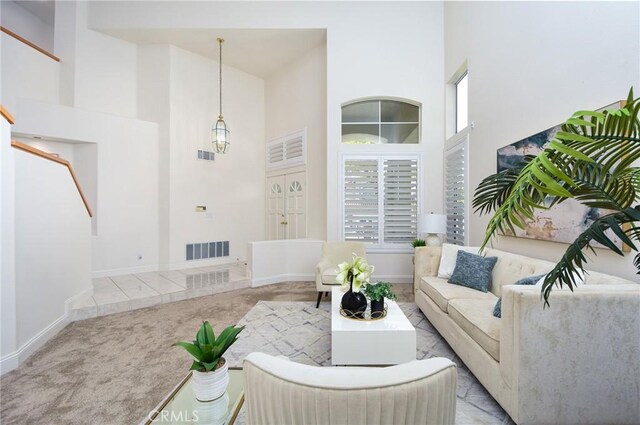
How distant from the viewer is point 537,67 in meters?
2.69

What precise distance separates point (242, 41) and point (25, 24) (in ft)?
13.6

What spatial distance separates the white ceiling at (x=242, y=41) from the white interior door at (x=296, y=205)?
253cm

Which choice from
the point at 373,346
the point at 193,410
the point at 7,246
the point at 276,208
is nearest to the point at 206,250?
the point at 276,208

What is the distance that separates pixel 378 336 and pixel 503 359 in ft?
2.53

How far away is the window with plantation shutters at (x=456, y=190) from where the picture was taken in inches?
160

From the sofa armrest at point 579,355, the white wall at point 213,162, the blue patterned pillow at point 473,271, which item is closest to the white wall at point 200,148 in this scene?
the white wall at point 213,162

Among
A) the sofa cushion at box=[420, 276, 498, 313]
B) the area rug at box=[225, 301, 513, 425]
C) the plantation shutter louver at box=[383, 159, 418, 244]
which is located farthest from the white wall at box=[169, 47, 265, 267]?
the sofa cushion at box=[420, 276, 498, 313]

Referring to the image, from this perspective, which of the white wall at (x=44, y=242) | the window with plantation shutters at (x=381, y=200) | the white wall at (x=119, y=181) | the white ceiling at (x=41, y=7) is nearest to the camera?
the white wall at (x=44, y=242)

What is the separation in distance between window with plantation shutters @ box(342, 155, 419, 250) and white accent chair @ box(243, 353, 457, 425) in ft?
14.0

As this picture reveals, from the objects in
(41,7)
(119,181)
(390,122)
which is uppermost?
(41,7)

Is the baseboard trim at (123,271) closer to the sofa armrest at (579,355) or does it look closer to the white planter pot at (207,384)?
the white planter pot at (207,384)

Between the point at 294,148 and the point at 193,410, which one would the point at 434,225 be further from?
the point at 193,410

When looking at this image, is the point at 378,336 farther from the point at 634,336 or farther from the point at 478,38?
the point at 478,38

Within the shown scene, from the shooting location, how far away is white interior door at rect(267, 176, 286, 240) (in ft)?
20.6
